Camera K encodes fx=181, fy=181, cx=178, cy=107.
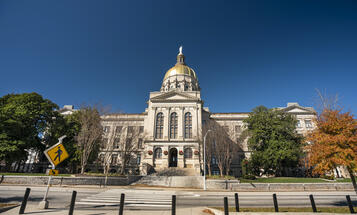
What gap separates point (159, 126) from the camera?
41.9 m

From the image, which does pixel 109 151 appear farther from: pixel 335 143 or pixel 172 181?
pixel 335 143

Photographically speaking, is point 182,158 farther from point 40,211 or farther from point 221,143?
point 40,211

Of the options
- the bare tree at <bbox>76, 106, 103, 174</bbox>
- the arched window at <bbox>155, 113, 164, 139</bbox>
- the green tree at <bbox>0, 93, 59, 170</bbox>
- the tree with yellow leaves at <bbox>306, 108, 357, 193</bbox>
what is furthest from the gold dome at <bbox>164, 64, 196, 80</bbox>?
the tree with yellow leaves at <bbox>306, 108, 357, 193</bbox>

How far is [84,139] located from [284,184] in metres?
29.0

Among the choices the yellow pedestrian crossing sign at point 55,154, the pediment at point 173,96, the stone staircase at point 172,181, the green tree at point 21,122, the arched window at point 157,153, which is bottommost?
the stone staircase at point 172,181

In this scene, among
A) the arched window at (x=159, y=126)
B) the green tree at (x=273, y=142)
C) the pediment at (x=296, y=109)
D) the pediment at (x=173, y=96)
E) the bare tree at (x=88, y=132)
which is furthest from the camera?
the pediment at (x=296, y=109)

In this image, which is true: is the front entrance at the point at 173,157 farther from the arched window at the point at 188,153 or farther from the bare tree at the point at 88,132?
the bare tree at the point at 88,132

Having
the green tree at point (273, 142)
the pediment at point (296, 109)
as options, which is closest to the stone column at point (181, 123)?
the green tree at point (273, 142)

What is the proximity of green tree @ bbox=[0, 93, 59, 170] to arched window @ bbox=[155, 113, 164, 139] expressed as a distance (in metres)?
19.7

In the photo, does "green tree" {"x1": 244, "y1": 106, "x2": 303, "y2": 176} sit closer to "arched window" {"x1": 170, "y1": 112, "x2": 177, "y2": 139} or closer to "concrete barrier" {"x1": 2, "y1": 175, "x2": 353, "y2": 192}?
"concrete barrier" {"x1": 2, "y1": 175, "x2": 353, "y2": 192}

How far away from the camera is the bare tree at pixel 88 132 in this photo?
1034 inches

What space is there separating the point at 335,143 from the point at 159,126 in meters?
34.1

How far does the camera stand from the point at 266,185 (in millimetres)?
23094

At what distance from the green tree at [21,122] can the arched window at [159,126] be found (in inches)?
774
